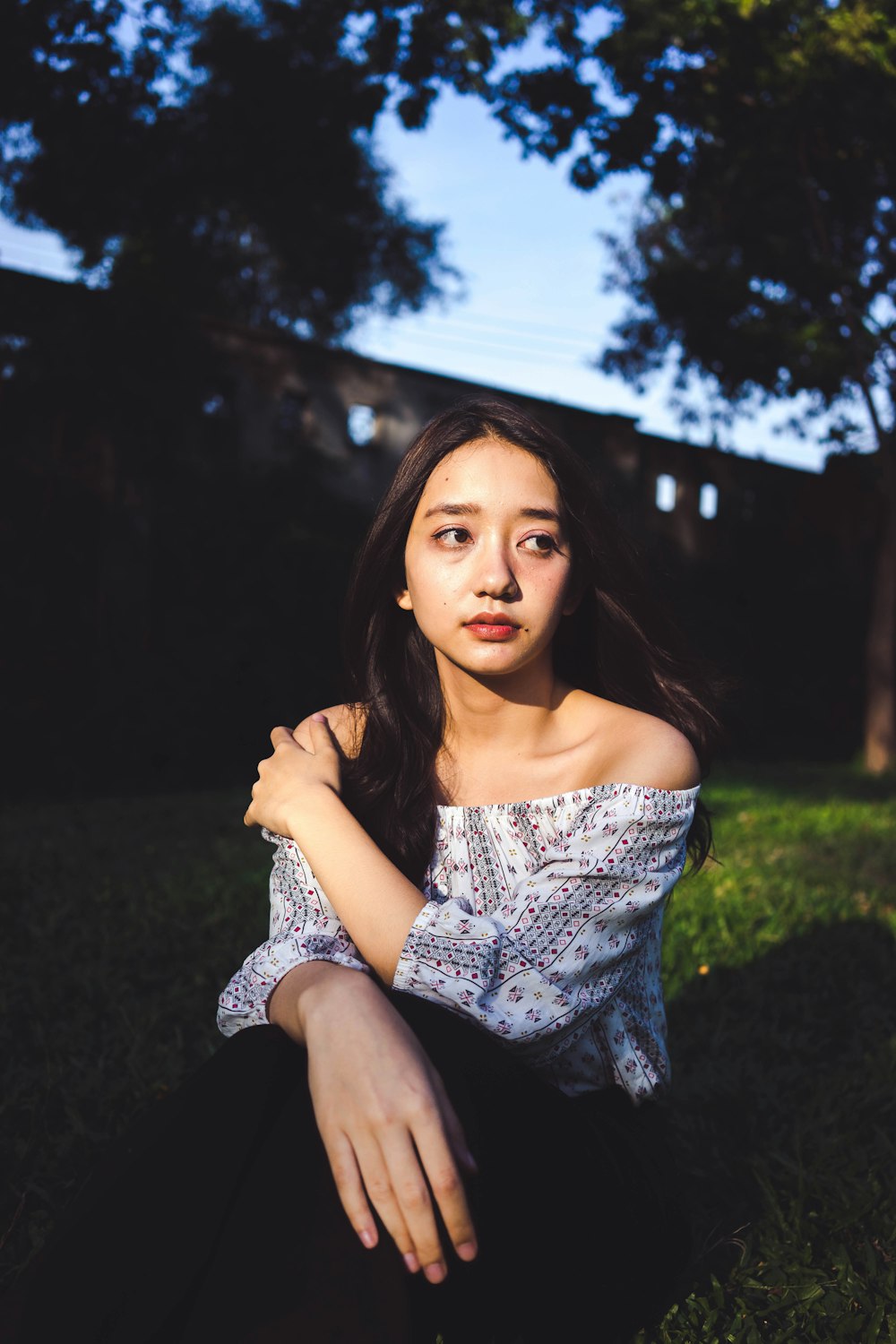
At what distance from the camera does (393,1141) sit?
137 centimetres

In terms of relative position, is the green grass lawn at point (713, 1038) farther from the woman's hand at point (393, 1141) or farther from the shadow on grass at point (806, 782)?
the shadow on grass at point (806, 782)

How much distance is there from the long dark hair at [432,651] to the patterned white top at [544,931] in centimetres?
14

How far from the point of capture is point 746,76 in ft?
30.1

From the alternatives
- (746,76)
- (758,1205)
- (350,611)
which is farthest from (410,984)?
(746,76)

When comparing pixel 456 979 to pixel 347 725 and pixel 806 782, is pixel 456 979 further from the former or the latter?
pixel 806 782

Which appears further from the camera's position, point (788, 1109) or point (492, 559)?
point (788, 1109)

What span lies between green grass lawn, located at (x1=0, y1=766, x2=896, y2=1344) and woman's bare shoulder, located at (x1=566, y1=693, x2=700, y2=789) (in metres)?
1.06

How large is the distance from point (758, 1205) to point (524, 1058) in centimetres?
119

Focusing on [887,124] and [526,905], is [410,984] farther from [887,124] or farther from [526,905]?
[887,124]

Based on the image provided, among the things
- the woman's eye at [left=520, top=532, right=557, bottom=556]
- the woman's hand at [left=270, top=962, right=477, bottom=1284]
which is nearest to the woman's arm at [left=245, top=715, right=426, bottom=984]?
the woman's hand at [left=270, top=962, right=477, bottom=1284]

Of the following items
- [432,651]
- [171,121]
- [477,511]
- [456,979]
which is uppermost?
[171,121]

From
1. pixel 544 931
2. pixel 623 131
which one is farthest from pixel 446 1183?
pixel 623 131

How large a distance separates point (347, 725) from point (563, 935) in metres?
0.85

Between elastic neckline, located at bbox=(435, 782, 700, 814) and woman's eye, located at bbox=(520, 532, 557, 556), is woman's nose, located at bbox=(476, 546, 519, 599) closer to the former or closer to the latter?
woman's eye, located at bbox=(520, 532, 557, 556)
